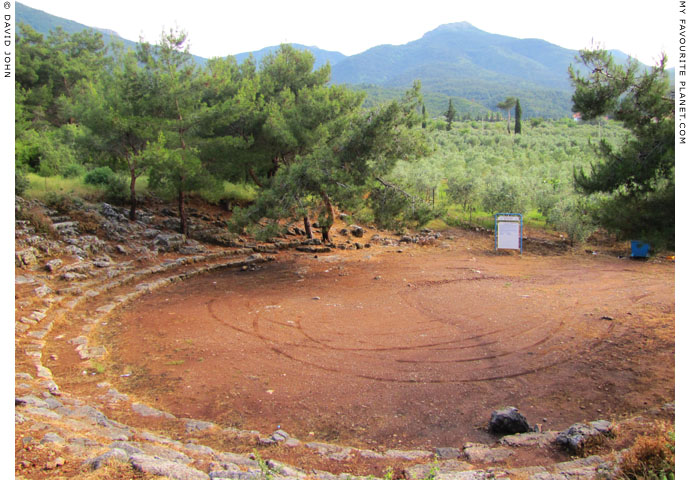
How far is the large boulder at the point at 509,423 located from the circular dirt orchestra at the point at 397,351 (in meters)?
0.24

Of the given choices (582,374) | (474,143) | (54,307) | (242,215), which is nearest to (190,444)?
(582,374)

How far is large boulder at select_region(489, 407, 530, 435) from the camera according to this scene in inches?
197

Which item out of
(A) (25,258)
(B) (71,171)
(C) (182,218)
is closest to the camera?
(A) (25,258)

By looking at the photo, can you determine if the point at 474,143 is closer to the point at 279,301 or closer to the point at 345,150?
the point at 345,150

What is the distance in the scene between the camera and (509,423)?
5.00 meters

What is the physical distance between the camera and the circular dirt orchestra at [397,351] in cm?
553

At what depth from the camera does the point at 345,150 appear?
13.2 metres

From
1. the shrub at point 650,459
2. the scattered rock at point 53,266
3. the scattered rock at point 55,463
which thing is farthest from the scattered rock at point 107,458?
the scattered rock at point 53,266

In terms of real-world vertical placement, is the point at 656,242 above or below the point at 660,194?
below

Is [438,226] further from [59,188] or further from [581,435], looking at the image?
[581,435]

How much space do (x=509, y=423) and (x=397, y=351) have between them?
2.67m

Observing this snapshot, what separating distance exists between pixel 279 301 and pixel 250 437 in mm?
5741

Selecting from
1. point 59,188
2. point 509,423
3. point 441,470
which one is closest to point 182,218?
point 59,188

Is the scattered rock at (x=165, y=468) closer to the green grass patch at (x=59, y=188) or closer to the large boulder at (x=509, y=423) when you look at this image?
the large boulder at (x=509, y=423)
